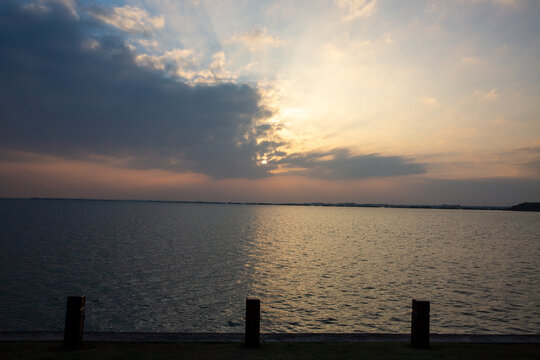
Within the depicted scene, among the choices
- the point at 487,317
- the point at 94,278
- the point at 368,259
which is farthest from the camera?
the point at 368,259

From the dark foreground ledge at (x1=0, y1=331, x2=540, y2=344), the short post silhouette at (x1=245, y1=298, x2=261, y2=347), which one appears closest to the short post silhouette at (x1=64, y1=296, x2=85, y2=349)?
the dark foreground ledge at (x1=0, y1=331, x2=540, y2=344)

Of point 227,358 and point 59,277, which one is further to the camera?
point 59,277

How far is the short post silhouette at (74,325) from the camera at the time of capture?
8523 millimetres

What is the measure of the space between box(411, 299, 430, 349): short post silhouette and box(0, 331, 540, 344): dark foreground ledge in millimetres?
708

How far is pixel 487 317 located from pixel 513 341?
1368 centimetres

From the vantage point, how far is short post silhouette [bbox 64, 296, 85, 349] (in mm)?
8523

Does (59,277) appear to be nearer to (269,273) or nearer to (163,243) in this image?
(269,273)

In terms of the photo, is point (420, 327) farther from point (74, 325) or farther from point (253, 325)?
point (74, 325)

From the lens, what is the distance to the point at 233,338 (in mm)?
9625

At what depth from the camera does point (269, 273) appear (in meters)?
→ 33.3

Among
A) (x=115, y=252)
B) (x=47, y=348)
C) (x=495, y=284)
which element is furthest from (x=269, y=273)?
(x=47, y=348)

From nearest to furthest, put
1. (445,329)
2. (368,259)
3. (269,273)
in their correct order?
(445,329), (269,273), (368,259)

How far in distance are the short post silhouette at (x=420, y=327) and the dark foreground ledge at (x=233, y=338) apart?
708 mm

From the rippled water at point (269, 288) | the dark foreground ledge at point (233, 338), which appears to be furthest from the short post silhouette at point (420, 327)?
the rippled water at point (269, 288)
